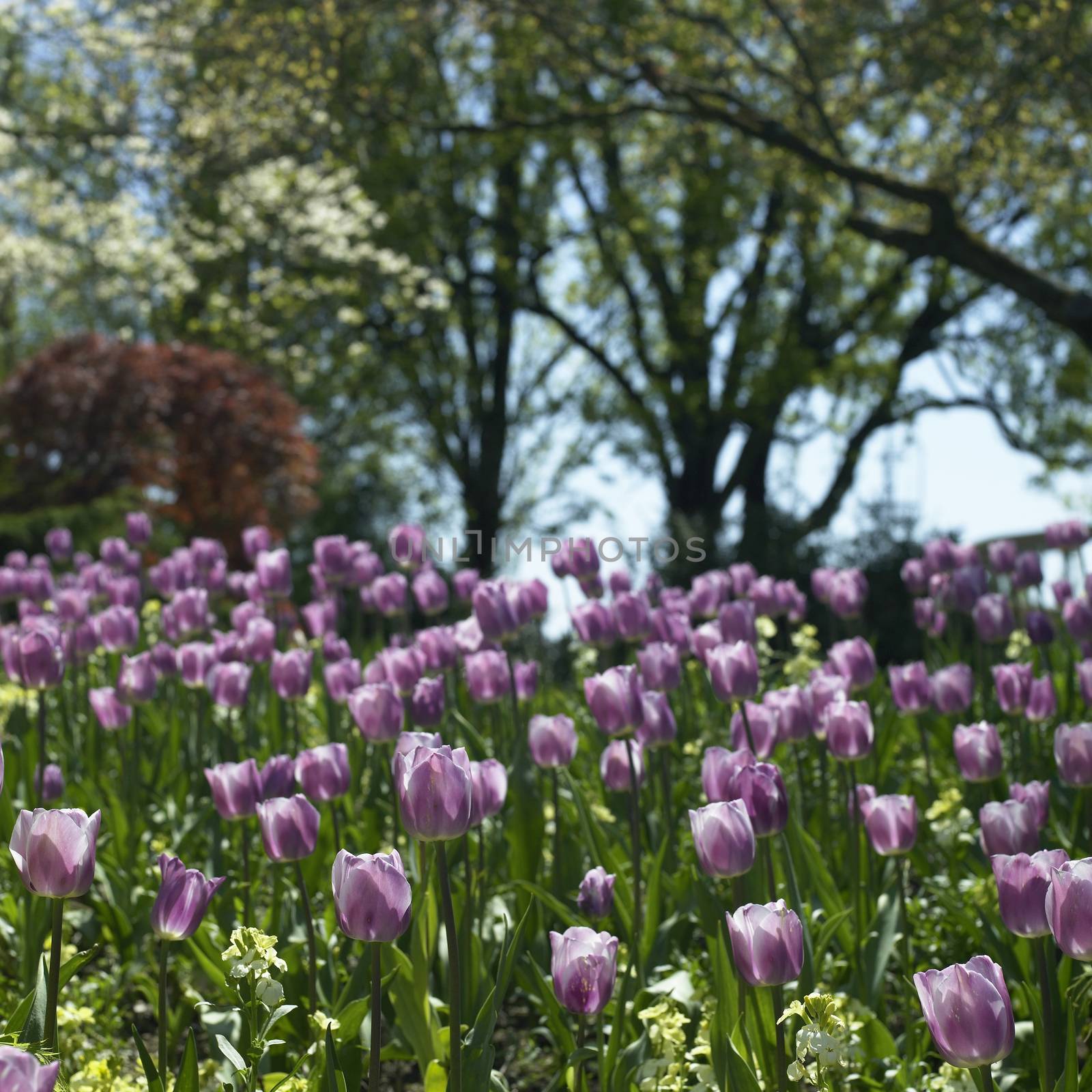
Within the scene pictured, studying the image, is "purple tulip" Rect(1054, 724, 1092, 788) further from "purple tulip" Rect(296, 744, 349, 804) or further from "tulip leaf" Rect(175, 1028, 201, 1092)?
"tulip leaf" Rect(175, 1028, 201, 1092)

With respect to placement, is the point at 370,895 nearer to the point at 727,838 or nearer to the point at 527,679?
the point at 727,838

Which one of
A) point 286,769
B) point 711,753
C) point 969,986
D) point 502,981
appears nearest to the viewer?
point 969,986

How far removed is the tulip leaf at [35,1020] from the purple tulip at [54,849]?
0.23 meters

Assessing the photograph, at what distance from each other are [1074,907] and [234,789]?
6.21 ft

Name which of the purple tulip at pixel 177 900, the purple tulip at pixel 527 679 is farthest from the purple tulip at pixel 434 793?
the purple tulip at pixel 527 679

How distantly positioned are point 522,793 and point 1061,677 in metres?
3.16

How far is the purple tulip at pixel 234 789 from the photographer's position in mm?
2939

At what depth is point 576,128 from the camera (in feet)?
55.5

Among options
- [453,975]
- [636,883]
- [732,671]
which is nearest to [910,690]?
[732,671]

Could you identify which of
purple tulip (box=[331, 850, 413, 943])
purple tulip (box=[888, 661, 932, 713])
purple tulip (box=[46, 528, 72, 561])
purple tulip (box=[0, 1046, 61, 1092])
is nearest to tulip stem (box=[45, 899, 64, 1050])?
purple tulip (box=[331, 850, 413, 943])

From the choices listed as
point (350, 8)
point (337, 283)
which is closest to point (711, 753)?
point (350, 8)

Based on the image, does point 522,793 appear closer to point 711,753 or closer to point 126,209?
point 711,753

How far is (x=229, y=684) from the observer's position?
13.5 feet

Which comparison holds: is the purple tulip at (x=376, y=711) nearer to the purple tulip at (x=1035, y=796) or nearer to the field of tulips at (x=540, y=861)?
the field of tulips at (x=540, y=861)
